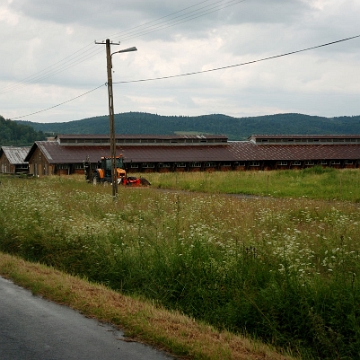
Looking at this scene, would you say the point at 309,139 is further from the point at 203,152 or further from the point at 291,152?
the point at 203,152

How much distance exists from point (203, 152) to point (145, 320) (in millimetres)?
62900

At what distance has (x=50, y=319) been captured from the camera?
807 centimetres

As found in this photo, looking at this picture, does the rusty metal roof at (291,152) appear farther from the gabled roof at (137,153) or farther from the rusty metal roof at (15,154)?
the rusty metal roof at (15,154)

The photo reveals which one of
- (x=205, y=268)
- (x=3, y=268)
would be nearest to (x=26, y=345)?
(x=205, y=268)

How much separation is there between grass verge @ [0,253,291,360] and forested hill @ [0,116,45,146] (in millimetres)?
132004

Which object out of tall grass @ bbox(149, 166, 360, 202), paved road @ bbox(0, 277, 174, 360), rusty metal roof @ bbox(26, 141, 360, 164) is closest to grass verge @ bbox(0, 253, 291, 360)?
paved road @ bbox(0, 277, 174, 360)

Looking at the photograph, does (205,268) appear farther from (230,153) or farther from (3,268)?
(230,153)

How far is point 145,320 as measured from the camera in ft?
25.4

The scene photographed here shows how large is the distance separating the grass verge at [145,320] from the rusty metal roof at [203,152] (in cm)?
5229

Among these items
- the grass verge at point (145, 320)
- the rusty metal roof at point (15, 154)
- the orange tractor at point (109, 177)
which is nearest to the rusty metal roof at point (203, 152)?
the rusty metal roof at point (15, 154)

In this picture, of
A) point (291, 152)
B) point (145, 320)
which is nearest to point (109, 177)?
point (145, 320)

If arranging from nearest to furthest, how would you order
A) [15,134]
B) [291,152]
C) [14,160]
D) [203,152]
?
[203,152], [291,152], [14,160], [15,134]

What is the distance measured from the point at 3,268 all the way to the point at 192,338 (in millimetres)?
6296

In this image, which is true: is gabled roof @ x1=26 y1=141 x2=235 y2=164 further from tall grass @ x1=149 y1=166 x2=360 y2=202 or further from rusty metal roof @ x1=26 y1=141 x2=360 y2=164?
tall grass @ x1=149 y1=166 x2=360 y2=202
